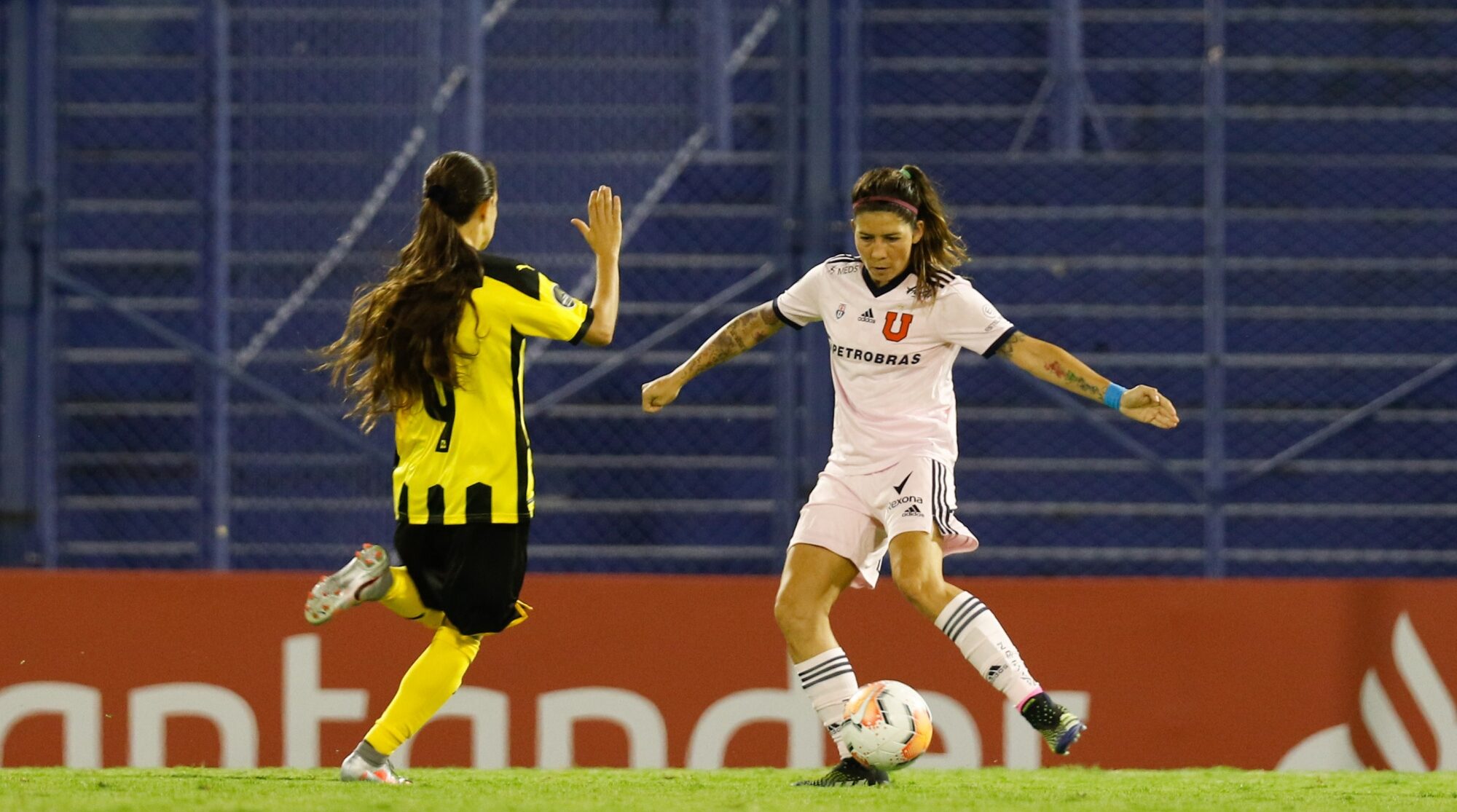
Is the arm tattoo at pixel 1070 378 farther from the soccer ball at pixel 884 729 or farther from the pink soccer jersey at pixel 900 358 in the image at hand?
the soccer ball at pixel 884 729

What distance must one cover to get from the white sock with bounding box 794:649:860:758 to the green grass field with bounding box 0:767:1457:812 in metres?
0.23

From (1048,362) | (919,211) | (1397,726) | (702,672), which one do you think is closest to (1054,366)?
(1048,362)

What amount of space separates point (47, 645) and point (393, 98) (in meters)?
3.51

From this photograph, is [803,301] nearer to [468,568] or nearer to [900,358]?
[900,358]

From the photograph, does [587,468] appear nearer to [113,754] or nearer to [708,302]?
[708,302]

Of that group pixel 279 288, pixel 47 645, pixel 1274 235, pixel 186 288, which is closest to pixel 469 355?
pixel 47 645

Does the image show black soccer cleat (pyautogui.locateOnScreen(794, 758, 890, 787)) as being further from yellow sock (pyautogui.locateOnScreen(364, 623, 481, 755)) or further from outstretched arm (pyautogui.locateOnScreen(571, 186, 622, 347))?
outstretched arm (pyautogui.locateOnScreen(571, 186, 622, 347))

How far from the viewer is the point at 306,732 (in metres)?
7.55

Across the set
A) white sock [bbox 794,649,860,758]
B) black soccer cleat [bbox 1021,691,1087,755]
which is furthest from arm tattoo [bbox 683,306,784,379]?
black soccer cleat [bbox 1021,691,1087,755]

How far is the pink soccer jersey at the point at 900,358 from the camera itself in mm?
5500

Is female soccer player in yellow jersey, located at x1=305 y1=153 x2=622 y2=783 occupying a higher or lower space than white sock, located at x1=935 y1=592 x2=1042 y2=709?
higher

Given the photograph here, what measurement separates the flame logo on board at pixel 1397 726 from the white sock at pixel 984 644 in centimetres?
270

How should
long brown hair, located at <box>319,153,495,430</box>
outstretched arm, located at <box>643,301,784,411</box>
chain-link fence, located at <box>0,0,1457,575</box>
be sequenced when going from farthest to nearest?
chain-link fence, located at <box>0,0,1457,575</box>, outstretched arm, located at <box>643,301,784,411</box>, long brown hair, located at <box>319,153,495,430</box>

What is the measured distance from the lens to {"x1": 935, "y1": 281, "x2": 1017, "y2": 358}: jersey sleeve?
5.48m
